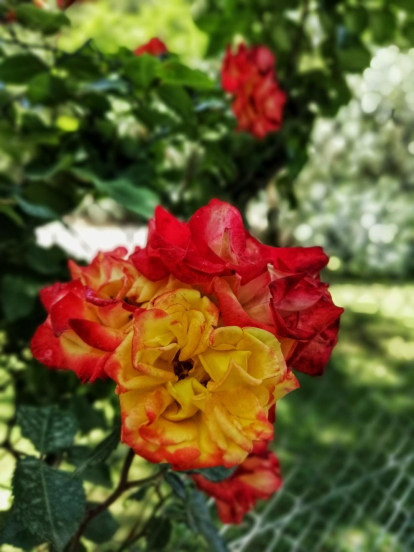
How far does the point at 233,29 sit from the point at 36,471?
1236 mm

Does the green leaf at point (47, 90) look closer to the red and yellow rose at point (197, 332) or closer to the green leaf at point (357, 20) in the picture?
the red and yellow rose at point (197, 332)

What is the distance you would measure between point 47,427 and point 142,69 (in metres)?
0.60

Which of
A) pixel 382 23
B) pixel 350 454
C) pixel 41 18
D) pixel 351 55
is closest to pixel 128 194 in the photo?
A: pixel 41 18

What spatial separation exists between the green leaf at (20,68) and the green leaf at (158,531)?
2.39 feet

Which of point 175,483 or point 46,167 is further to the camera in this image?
point 46,167

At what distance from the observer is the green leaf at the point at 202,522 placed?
0.73 metres

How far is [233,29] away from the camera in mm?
1494

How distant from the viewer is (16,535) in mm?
573

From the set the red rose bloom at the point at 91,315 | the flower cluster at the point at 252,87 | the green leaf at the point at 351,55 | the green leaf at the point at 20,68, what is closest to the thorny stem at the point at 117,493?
the red rose bloom at the point at 91,315

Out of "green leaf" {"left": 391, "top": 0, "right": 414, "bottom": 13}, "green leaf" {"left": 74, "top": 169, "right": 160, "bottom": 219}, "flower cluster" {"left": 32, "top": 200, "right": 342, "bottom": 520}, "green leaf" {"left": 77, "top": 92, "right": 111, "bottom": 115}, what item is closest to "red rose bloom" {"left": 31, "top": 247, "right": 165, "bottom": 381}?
"flower cluster" {"left": 32, "top": 200, "right": 342, "bottom": 520}

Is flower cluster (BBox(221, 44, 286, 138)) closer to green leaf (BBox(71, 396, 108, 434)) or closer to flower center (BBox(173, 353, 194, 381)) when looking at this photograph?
green leaf (BBox(71, 396, 108, 434))

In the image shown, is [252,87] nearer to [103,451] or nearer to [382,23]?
[382,23]

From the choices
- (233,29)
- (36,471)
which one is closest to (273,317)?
(36,471)

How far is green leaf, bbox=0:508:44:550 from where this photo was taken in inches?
22.1
